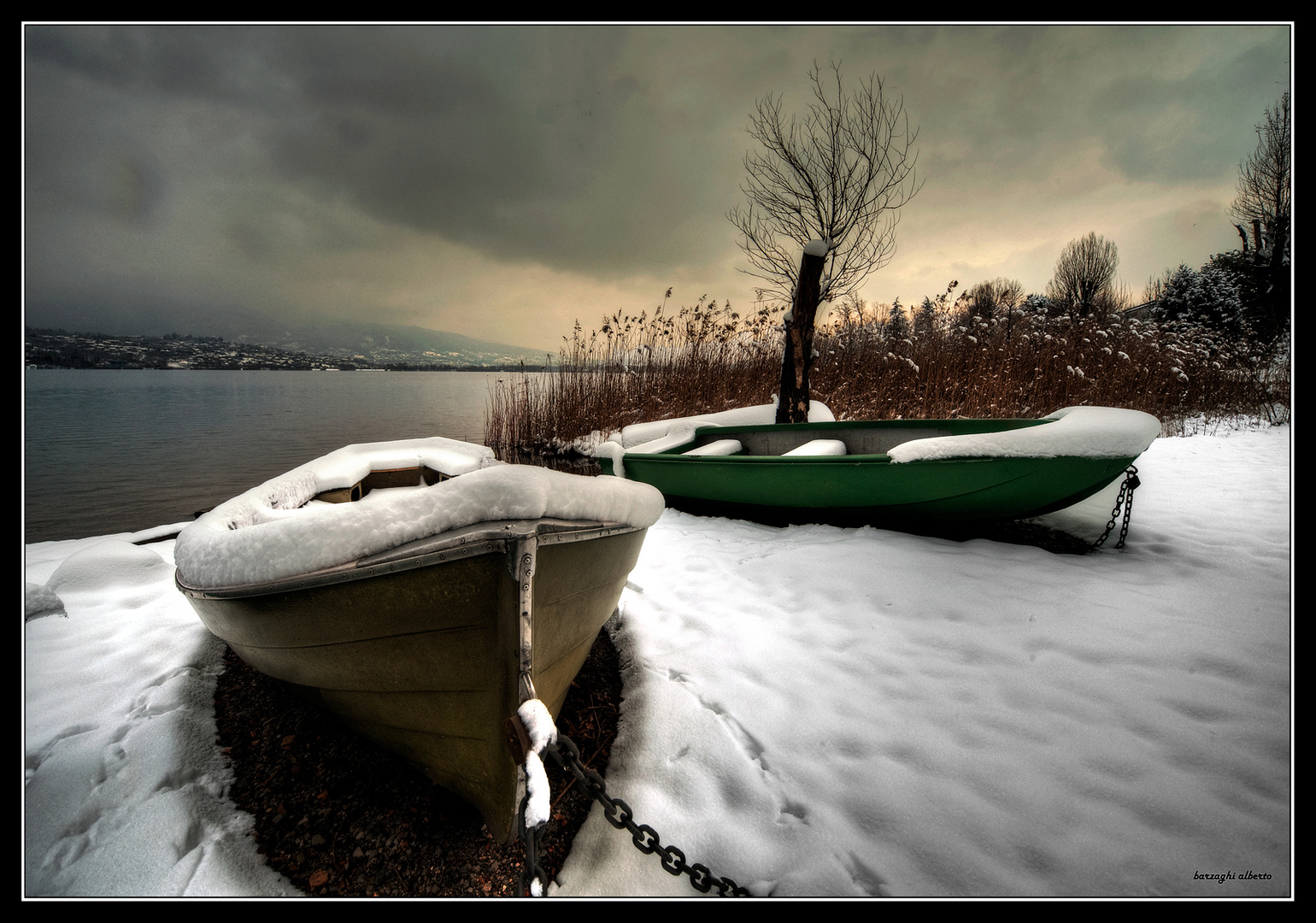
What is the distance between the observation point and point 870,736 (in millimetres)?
1523

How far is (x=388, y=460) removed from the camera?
9.27 feet

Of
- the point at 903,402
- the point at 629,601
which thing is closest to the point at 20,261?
the point at 629,601

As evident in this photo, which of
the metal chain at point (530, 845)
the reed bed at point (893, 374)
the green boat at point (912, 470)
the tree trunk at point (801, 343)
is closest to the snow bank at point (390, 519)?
the metal chain at point (530, 845)

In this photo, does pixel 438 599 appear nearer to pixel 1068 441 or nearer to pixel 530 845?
pixel 530 845

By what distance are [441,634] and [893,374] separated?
745cm

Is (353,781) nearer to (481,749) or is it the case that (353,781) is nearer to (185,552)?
(481,749)

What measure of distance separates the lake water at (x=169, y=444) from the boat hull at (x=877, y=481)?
249cm

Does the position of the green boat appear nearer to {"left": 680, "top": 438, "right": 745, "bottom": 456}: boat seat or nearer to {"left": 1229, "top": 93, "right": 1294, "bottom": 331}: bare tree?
{"left": 680, "top": 438, "right": 745, "bottom": 456}: boat seat

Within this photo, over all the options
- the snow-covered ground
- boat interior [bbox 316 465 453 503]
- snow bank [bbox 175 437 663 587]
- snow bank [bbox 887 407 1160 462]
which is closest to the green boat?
snow bank [bbox 887 407 1160 462]

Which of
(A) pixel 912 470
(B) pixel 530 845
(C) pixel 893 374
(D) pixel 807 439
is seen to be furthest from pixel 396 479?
(C) pixel 893 374

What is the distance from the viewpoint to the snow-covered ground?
1160 millimetres

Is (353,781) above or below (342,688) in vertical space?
below

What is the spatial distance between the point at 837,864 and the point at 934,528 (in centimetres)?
263

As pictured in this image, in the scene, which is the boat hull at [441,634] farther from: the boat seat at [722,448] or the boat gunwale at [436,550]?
the boat seat at [722,448]
